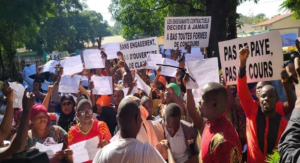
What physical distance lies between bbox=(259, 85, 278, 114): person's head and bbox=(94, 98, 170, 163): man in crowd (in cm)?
138

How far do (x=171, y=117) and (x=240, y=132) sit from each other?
47.9 inches

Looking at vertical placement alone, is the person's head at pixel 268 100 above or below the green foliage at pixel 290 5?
below

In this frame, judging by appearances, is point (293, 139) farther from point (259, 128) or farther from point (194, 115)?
point (194, 115)

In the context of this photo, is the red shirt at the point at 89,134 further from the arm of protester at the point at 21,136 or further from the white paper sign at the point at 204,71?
the arm of protester at the point at 21,136

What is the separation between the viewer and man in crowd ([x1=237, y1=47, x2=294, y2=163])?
11.0ft

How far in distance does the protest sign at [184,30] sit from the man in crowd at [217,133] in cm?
451

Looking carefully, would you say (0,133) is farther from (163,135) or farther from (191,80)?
(191,80)

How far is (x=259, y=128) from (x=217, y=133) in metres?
0.90

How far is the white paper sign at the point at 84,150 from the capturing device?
384cm

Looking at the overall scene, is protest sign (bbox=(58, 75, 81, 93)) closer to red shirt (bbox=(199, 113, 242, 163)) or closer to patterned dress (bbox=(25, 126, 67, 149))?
patterned dress (bbox=(25, 126, 67, 149))

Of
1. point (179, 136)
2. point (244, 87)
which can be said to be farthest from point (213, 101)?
point (179, 136)

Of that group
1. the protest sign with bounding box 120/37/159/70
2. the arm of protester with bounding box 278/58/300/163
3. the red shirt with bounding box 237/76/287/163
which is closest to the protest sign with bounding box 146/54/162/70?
the protest sign with bounding box 120/37/159/70

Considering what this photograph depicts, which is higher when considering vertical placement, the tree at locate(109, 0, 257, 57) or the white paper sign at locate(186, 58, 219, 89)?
the tree at locate(109, 0, 257, 57)

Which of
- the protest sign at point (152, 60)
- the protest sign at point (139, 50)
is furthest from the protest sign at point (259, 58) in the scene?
the protest sign at point (139, 50)
